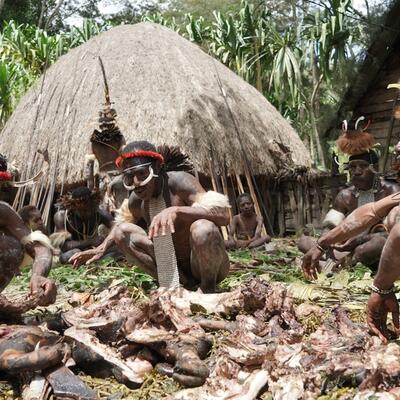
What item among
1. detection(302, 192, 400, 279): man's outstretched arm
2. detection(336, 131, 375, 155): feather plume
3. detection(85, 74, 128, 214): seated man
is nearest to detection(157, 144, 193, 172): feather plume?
detection(302, 192, 400, 279): man's outstretched arm

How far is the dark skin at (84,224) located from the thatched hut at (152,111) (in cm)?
203

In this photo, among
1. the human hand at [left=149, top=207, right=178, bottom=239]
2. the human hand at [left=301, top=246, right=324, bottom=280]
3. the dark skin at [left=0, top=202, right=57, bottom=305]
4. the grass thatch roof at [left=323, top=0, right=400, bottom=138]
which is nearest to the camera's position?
the human hand at [left=301, top=246, right=324, bottom=280]

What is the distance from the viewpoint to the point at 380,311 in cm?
292

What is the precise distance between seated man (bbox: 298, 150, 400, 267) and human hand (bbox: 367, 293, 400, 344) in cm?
266

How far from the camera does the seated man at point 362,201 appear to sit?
5.57 meters

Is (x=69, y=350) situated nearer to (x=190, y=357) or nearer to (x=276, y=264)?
(x=190, y=357)

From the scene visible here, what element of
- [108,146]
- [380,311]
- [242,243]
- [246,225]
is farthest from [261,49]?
[380,311]

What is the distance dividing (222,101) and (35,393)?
873 centimetres

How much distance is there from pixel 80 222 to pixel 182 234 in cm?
377

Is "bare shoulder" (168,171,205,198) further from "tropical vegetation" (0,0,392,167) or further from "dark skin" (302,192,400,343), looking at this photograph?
"tropical vegetation" (0,0,392,167)

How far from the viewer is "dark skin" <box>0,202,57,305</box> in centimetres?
352

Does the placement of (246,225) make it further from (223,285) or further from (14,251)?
(14,251)

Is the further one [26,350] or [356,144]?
[356,144]

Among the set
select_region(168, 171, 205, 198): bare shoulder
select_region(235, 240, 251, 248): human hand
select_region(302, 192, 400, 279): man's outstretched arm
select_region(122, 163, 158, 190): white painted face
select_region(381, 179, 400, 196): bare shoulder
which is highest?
Answer: select_region(122, 163, 158, 190): white painted face
